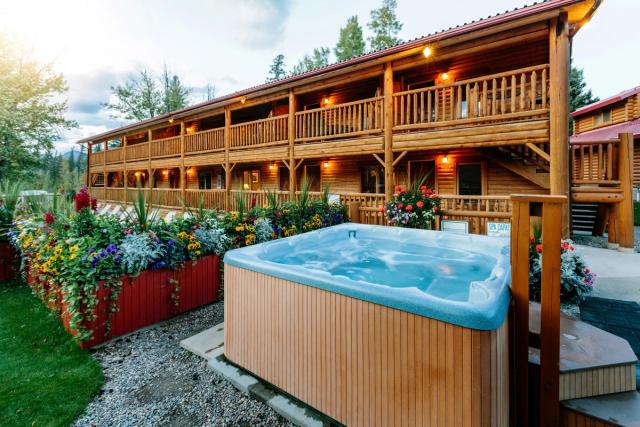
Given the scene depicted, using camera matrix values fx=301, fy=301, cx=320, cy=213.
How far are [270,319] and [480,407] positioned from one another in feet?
5.63

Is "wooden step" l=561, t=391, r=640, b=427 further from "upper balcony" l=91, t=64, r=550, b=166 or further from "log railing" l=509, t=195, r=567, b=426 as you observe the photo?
"upper balcony" l=91, t=64, r=550, b=166

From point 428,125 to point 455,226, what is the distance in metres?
2.53

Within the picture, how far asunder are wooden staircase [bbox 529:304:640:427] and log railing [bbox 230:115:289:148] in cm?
937

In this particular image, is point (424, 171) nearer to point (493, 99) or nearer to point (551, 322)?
point (493, 99)

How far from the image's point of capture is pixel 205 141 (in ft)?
43.8

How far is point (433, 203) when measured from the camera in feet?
23.1

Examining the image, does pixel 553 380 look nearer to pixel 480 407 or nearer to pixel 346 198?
pixel 480 407

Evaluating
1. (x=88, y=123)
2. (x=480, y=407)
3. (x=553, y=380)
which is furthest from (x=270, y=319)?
(x=88, y=123)

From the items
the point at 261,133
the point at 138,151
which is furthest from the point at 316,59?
the point at 261,133

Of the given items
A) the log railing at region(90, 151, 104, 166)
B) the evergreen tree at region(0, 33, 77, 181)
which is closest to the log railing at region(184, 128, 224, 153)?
the log railing at region(90, 151, 104, 166)

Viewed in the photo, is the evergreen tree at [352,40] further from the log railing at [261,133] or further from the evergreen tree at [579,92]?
the evergreen tree at [579,92]

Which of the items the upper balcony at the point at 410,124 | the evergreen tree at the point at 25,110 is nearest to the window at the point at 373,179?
the upper balcony at the point at 410,124

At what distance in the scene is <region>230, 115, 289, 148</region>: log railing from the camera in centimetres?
1052

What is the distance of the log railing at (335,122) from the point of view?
8.45 metres
